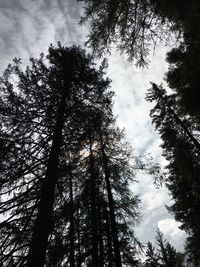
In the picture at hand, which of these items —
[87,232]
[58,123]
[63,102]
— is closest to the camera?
[58,123]

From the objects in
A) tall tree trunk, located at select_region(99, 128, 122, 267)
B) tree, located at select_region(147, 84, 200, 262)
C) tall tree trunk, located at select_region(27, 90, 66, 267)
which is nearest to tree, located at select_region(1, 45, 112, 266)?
tall tree trunk, located at select_region(27, 90, 66, 267)

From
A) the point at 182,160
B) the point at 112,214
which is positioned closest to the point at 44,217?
the point at 112,214

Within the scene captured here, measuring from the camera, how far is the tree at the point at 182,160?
1493cm

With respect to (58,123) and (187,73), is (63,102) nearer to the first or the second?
(58,123)

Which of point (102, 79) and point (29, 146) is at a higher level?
point (102, 79)

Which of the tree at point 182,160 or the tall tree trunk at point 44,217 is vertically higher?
the tree at point 182,160

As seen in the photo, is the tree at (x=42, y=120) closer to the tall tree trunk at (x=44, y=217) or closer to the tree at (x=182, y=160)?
the tall tree trunk at (x=44, y=217)

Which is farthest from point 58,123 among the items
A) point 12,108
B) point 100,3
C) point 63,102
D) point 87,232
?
point 87,232

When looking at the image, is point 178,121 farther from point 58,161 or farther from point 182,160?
point 58,161

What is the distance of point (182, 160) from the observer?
49.3 feet

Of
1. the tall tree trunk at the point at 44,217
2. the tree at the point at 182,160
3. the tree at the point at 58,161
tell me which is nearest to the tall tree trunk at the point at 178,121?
the tree at the point at 182,160

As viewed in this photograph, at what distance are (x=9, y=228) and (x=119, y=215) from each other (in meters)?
7.34

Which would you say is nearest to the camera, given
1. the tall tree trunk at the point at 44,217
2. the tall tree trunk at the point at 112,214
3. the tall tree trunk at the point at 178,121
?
the tall tree trunk at the point at 44,217

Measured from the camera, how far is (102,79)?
9.89 m
